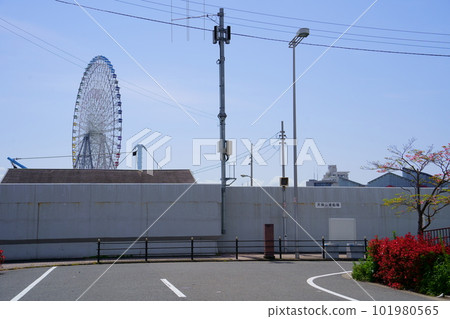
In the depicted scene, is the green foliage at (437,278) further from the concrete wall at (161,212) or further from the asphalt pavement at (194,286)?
the concrete wall at (161,212)

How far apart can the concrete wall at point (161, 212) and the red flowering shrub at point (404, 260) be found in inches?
481

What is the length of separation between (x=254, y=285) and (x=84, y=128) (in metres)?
28.0

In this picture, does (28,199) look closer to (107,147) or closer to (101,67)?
(107,147)

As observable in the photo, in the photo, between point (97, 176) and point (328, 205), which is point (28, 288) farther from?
point (97, 176)

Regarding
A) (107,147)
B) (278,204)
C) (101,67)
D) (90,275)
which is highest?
(101,67)

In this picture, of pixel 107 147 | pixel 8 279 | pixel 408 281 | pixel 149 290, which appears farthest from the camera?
pixel 107 147

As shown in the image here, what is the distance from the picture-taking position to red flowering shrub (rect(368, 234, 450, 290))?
11445mm

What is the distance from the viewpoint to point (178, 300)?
944cm

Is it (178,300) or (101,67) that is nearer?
(178,300)

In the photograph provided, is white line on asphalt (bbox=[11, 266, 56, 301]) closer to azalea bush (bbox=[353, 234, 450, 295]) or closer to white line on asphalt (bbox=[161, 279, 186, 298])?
white line on asphalt (bbox=[161, 279, 186, 298])

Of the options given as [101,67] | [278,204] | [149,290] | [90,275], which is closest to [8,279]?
[90,275]

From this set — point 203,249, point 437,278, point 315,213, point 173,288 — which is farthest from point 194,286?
point 315,213
